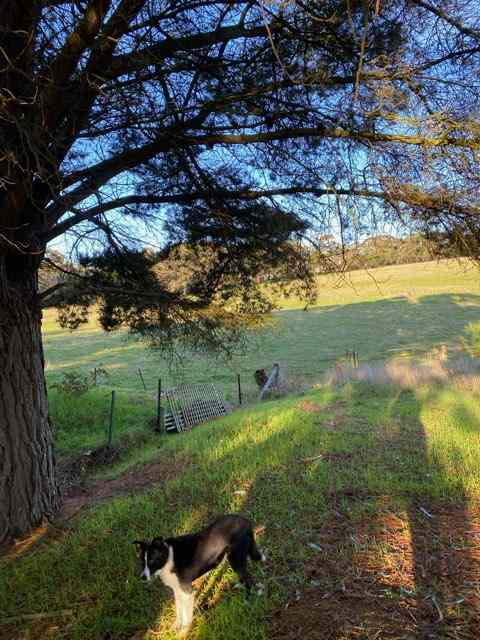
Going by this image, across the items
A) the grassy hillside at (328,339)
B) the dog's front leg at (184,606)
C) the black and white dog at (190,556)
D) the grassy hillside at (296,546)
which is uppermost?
the black and white dog at (190,556)

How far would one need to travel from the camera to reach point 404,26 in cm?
410

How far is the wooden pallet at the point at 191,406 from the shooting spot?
500 inches

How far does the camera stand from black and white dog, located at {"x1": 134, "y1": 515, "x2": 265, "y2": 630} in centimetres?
304

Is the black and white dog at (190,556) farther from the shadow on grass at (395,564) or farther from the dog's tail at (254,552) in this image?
the shadow on grass at (395,564)

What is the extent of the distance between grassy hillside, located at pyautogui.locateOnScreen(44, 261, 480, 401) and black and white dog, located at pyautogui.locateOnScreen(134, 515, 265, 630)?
1344 cm

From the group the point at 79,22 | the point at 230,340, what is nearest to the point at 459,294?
the point at 230,340

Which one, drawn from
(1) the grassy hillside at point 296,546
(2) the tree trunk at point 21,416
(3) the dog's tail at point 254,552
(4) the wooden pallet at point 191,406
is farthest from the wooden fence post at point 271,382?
(3) the dog's tail at point 254,552

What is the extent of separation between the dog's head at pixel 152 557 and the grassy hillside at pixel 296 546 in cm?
44

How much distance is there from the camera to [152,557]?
302 centimetres

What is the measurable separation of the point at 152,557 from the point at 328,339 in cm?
3559

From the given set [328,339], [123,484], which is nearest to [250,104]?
[123,484]

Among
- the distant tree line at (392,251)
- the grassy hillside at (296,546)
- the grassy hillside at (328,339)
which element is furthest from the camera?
the grassy hillside at (328,339)

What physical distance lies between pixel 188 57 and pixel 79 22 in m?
1.26

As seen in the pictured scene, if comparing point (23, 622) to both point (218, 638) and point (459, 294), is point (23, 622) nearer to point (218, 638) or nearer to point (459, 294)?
point (218, 638)
